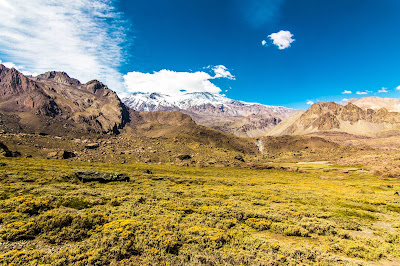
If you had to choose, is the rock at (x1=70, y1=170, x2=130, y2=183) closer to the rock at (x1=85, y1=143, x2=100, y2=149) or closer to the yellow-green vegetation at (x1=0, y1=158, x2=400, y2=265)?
the yellow-green vegetation at (x1=0, y1=158, x2=400, y2=265)

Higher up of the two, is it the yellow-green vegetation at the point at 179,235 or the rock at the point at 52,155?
the yellow-green vegetation at the point at 179,235

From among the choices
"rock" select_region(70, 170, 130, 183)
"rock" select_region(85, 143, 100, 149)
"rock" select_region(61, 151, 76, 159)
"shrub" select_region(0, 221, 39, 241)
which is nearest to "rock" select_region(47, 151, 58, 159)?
"rock" select_region(61, 151, 76, 159)

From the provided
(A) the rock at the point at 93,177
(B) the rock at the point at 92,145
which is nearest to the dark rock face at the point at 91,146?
(B) the rock at the point at 92,145

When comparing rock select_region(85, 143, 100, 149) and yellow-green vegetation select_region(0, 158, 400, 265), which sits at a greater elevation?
rock select_region(85, 143, 100, 149)

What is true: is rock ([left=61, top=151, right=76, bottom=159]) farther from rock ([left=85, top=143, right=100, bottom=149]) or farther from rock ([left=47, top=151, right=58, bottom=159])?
rock ([left=85, top=143, right=100, bottom=149])

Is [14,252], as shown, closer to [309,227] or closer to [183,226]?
[183,226]

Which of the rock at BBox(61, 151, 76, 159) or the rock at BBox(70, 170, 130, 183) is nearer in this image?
the rock at BBox(70, 170, 130, 183)

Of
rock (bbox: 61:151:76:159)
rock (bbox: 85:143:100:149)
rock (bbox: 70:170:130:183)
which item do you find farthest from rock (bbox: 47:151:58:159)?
rock (bbox: 70:170:130:183)

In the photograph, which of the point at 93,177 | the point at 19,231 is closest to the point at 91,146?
the point at 93,177

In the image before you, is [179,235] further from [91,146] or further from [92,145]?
[92,145]

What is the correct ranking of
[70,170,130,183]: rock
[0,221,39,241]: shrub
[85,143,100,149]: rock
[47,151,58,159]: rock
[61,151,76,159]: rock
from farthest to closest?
[85,143,100,149]: rock < [61,151,76,159]: rock < [47,151,58,159]: rock < [70,170,130,183]: rock < [0,221,39,241]: shrub

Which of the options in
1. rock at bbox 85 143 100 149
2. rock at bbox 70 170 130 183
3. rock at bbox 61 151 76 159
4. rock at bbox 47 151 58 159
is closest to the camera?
rock at bbox 70 170 130 183

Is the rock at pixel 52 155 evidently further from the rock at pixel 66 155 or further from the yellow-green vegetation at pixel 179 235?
the yellow-green vegetation at pixel 179 235

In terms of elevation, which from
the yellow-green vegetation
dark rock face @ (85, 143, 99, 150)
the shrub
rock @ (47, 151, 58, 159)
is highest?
dark rock face @ (85, 143, 99, 150)
